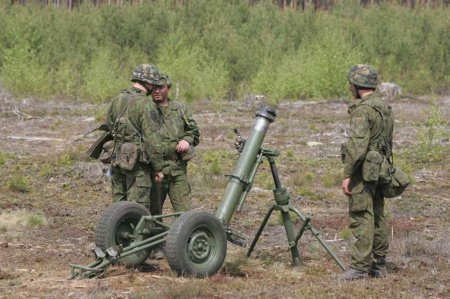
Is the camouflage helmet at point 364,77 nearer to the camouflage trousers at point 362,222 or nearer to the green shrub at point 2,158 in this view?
the camouflage trousers at point 362,222

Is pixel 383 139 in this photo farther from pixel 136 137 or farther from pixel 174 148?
pixel 136 137

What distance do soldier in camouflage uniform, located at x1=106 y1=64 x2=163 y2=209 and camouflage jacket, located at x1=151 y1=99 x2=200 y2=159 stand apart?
13.7 inches

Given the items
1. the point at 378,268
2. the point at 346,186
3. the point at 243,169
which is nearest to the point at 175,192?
the point at 243,169

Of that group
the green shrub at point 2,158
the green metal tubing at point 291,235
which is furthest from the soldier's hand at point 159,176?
the green shrub at point 2,158

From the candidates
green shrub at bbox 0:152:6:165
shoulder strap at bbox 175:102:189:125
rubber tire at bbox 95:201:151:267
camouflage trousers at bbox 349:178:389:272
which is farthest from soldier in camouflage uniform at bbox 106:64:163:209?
green shrub at bbox 0:152:6:165

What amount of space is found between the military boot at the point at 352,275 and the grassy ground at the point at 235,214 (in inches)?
4.3

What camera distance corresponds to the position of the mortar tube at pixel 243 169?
8.05 metres

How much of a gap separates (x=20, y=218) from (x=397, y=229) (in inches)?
187

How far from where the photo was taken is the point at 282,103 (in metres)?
28.8

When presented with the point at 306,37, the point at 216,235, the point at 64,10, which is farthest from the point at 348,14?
the point at 216,235

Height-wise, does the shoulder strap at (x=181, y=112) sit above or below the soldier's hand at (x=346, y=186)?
above

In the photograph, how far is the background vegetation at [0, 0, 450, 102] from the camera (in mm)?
30141

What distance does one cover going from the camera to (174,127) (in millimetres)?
8781

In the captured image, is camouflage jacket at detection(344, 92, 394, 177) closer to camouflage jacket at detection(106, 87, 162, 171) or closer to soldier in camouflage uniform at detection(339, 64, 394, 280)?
soldier in camouflage uniform at detection(339, 64, 394, 280)
